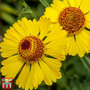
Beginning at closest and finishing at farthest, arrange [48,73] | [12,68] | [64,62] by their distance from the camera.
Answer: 1. [48,73]
2. [12,68]
3. [64,62]

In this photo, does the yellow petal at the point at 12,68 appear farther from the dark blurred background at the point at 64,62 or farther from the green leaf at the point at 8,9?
the green leaf at the point at 8,9

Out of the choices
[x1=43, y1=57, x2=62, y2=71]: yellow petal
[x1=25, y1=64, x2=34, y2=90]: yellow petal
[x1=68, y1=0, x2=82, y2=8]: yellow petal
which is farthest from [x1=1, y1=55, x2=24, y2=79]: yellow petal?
[x1=68, y1=0, x2=82, y2=8]: yellow petal

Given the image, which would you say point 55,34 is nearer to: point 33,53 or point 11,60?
point 33,53

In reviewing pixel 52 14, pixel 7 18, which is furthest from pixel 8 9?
pixel 52 14

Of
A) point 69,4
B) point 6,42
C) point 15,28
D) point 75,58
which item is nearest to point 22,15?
point 15,28

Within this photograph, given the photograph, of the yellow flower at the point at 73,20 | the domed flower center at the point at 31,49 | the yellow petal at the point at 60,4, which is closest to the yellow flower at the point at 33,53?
the domed flower center at the point at 31,49

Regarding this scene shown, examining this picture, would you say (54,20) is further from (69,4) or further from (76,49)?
(76,49)
